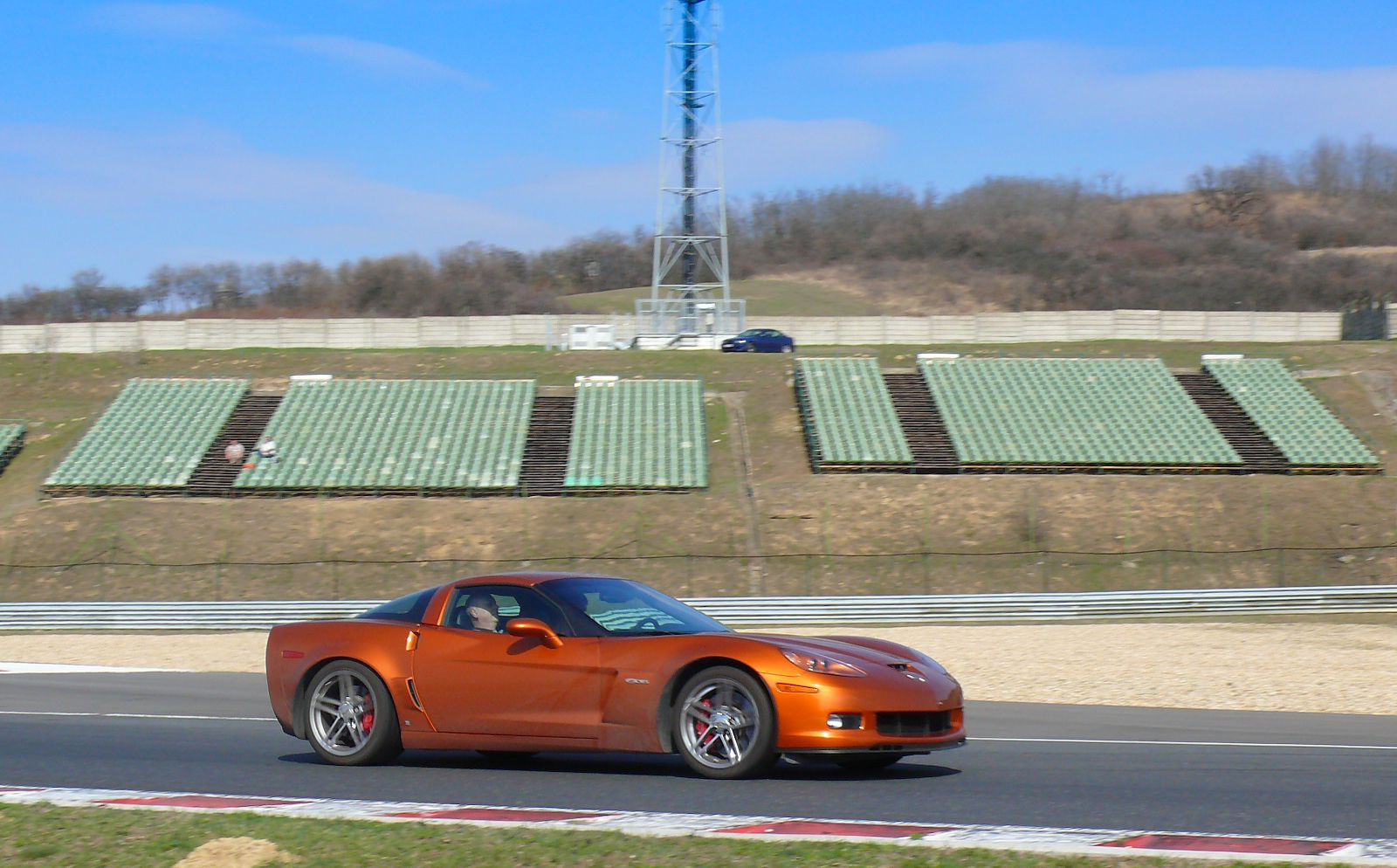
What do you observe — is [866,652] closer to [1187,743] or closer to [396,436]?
[1187,743]

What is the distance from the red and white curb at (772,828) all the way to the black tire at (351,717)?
4.57ft

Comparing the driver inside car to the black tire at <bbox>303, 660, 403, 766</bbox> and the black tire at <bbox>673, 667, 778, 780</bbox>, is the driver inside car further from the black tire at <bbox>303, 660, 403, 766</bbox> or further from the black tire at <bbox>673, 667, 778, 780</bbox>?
the black tire at <bbox>673, 667, 778, 780</bbox>

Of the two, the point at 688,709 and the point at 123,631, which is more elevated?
the point at 688,709

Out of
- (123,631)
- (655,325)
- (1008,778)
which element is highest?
(655,325)

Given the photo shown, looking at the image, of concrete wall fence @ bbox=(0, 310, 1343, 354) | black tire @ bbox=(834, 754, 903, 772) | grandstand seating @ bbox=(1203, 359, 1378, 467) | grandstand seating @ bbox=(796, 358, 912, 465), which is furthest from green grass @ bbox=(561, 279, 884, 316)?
black tire @ bbox=(834, 754, 903, 772)

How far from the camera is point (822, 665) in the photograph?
328 inches

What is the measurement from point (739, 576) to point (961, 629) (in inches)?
271

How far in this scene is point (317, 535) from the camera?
117ft

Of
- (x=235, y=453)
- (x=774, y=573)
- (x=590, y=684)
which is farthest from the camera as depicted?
(x=235, y=453)

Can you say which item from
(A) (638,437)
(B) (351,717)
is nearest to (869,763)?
(B) (351,717)

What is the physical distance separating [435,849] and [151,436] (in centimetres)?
3984

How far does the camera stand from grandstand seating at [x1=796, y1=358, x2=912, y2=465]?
40.4m

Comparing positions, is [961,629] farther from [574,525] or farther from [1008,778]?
[1008,778]

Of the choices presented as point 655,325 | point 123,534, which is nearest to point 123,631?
point 123,534
